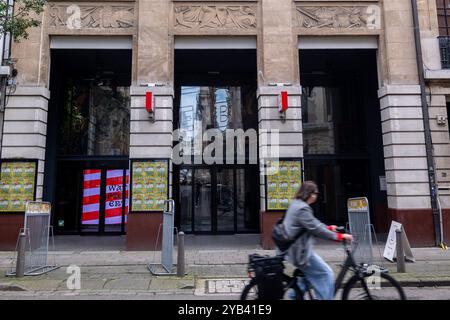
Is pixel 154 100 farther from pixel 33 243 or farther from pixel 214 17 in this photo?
pixel 33 243

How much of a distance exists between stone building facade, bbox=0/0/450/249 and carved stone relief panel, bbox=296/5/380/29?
34mm

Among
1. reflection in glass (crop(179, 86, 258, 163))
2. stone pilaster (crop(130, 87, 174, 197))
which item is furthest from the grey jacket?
reflection in glass (crop(179, 86, 258, 163))

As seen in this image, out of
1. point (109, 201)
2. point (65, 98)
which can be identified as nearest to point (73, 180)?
point (109, 201)

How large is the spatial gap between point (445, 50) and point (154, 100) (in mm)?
9736

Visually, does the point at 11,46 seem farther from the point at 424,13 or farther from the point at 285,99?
the point at 424,13

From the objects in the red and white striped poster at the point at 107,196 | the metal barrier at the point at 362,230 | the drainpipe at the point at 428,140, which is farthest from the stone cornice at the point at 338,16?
the red and white striped poster at the point at 107,196

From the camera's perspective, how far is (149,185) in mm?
11164

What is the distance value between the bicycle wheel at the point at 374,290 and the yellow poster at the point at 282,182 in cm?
649

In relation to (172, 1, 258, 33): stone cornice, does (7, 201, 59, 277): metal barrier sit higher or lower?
lower

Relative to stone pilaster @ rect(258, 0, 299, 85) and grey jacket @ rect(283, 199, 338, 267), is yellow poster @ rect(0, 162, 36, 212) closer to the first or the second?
stone pilaster @ rect(258, 0, 299, 85)

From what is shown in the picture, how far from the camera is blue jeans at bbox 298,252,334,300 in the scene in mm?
4560

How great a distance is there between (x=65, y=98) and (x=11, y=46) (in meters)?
3.50

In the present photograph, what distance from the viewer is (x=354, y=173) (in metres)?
15.0

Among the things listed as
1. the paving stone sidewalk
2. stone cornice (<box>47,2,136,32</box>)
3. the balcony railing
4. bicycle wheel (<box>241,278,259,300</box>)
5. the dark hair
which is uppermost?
stone cornice (<box>47,2,136,32</box>)
